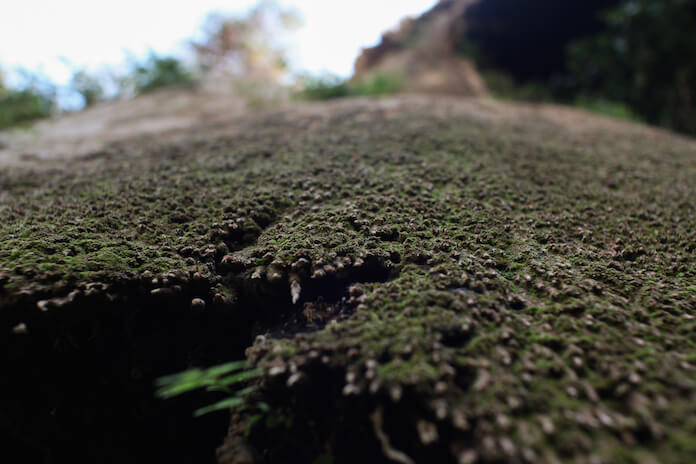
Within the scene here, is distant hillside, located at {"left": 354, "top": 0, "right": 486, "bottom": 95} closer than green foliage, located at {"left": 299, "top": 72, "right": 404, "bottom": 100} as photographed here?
No

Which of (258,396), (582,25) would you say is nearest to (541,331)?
(258,396)

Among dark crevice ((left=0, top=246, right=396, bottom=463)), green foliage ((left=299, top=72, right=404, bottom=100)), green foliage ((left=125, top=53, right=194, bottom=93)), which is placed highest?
green foliage ((left=125, top=53, right=194, bottom=93))

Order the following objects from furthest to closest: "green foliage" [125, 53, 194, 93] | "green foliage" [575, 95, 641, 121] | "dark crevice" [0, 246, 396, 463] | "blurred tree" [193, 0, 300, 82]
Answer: "blurred tree" [193, 0, 300, 82]
"green foliage" [125, 53, 194, 93]
"green foliage" [575, 95, 641, 121]
"dark crevice" [0, 246, 396, 463]

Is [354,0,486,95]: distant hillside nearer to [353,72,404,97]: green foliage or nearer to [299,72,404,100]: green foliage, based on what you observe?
[353,72,404,97]: green foliage

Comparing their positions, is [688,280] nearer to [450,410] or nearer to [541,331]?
[541,331]

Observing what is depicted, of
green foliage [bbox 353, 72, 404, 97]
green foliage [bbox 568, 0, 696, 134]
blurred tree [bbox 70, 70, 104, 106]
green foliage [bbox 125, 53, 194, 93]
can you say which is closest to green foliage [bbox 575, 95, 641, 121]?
green foliage [bbox 568, 0, 696, 134]

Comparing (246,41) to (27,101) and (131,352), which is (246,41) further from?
(131,352)

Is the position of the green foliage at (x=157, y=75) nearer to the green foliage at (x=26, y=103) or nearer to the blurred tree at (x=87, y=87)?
the blurred tree at (x=87, y=87)
